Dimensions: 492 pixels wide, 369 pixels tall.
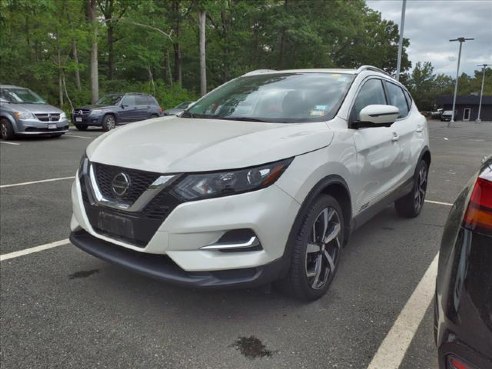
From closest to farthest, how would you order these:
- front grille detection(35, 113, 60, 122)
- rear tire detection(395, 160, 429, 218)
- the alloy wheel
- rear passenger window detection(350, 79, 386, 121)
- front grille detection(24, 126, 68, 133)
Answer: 1. the alloy wheel
2. rear passenger window detection(350, 79, 386, 121)
3. rear tire detection(395, 160, 429, 218)
4. front grille detection(24, 126, 68, 133)
5. front grille detection(35, 113, 60, 122)

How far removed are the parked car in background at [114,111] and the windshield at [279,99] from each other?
14.1 metres

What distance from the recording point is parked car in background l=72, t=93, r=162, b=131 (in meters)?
17.2

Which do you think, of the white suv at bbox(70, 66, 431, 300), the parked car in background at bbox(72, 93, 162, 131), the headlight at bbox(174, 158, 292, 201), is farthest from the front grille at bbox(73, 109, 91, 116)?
the headlight at bbox(174, 158, 292, 201)

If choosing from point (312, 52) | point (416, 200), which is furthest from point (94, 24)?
point (416, 200)

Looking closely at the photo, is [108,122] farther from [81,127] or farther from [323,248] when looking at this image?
[323,248]

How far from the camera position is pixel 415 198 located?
17.2 feet

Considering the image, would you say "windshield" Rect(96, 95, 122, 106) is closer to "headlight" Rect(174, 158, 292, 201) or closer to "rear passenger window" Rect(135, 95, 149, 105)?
"rear passenger window" Rect(135, 95, 149, 105)

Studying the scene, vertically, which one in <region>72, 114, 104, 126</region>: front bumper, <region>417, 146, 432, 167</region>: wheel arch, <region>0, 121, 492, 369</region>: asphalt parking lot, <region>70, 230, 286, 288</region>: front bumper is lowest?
<region>0, 121, 492, 369</region>: asphalt parking lot

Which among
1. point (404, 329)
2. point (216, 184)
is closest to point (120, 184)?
point (216, 184)

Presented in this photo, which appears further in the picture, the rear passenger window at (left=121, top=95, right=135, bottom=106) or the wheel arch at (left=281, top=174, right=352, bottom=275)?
the rear passenger window at (left=121, top=95, right=135, bottom=106)

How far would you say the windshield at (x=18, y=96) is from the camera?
13281mm

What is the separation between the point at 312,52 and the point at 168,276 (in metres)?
32.2

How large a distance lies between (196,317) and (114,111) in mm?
16344

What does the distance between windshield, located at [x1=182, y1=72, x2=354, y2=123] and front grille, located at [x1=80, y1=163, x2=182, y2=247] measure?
1.21 m
